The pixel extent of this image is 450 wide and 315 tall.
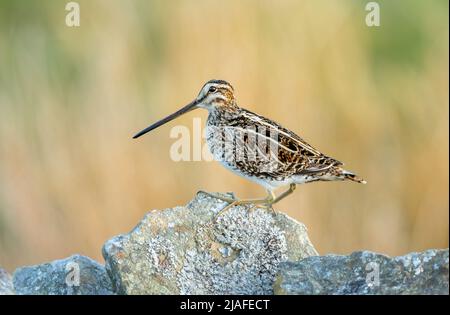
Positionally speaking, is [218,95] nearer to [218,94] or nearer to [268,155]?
[218,94]

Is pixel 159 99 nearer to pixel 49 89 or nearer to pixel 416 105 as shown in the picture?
pixel 49 89

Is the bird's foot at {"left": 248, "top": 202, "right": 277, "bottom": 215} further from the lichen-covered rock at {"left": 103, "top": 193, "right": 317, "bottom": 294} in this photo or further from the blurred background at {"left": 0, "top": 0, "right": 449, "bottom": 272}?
the blurred background at {"left": 0, "top": 0, "right": 449, "bottom": 272}

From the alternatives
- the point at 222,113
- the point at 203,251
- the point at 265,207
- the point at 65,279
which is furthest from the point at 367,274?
the point at 222,113

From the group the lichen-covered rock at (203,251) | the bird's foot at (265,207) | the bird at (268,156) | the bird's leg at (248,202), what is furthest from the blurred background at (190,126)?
the lichen-covered rock at (203,251)

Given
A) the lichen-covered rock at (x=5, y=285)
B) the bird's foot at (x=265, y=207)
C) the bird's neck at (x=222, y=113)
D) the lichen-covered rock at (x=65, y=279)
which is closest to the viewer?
the lichen-covered rock at (x=5, y=285)

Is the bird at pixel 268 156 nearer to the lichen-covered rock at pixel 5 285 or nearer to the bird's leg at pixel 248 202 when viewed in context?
the bird's leg at pixel 248 202

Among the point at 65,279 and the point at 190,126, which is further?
the point at 190,126

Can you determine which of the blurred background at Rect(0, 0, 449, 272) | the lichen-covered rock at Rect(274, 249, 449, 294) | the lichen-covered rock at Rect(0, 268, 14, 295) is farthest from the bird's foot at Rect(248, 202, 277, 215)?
the blurred background at Rect(0, 0, 449, 272)
